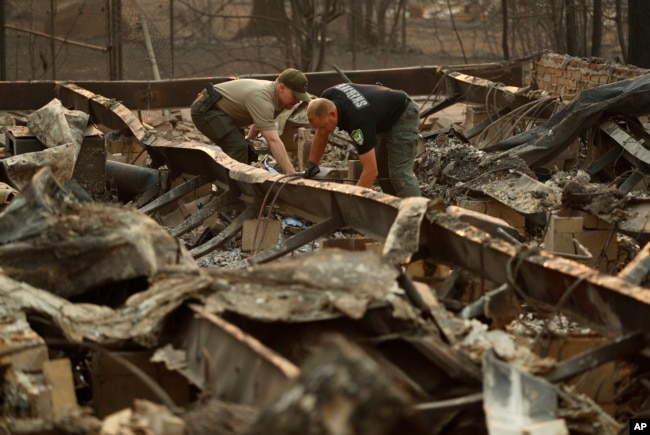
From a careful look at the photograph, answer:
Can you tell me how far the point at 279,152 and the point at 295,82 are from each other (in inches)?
29.9

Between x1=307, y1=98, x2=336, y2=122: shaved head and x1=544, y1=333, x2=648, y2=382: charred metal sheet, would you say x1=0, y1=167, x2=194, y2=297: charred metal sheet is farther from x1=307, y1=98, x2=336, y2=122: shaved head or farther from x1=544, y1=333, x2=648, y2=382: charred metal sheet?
x1=307, y1=98, x2=336, y2=122: shaved head

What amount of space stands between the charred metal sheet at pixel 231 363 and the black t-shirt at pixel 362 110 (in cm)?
485

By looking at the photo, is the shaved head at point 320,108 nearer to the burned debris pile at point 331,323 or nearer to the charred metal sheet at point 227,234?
the charred metal sheet at point 227,234

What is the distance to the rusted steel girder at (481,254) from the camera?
630cm

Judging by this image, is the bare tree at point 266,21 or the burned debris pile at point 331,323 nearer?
the burned debris pile at point 331,323

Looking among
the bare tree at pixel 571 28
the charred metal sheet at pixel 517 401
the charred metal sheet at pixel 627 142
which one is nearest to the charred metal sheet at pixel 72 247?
the charred metal sheet at pixel 517 401

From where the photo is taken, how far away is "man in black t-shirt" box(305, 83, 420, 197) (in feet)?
35.2

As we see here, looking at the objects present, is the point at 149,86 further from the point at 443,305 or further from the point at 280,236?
the point at 443,305

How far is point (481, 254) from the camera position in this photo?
725 centimetres

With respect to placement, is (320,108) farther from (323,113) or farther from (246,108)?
(246,108)

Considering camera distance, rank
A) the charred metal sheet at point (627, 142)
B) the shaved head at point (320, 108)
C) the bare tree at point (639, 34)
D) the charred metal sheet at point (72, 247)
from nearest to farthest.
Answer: the charred metal sheet at point (72, 247)
the shaved head at point (320, 108)
the charred metal sheet at point (627, 142)
the bare tree at point (639, 34)

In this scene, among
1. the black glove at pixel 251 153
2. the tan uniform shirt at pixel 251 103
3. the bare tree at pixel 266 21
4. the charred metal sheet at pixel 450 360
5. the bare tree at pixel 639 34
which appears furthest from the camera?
the bare tree at pixel 266 21

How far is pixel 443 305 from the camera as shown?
259 inches

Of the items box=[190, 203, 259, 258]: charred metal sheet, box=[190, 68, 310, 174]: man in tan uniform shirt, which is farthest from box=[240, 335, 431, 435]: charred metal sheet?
box=[190, 68, 310, 174]: man in tan uniform shirt
